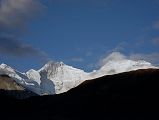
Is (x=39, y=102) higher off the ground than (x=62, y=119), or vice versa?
(x=39, y=102)

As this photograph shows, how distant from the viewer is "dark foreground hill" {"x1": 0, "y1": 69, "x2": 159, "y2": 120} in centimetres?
10312

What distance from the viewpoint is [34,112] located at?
363 ft

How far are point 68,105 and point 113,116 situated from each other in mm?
18259

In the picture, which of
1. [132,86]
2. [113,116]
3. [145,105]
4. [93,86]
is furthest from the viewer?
[93,86]

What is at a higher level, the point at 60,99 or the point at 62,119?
the point at 60,99

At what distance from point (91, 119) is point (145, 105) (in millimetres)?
17818

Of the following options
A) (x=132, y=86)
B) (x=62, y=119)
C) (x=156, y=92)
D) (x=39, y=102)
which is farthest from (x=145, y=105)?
(x=39, y=102)

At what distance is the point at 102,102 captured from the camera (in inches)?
4749

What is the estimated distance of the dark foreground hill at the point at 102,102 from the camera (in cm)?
10312

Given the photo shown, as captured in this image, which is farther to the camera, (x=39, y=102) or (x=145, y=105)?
(x=39, y=102)

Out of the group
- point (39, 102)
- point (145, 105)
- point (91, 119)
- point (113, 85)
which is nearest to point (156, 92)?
point (145, 105)

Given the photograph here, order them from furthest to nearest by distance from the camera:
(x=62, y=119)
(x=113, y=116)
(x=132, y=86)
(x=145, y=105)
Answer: (x=132, y=86)
(x=145, y=105)
(x=113, y=116)
(x=62, y=119)

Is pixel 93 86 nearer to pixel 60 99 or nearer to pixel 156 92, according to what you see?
pixel 60 99

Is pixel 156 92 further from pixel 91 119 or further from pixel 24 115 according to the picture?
pixel 24 115
